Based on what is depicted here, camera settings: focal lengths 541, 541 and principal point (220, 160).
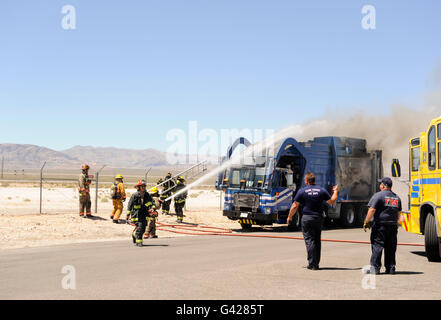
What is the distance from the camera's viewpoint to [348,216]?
2389cm

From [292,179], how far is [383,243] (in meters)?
11.5

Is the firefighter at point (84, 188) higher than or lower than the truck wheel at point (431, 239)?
higher

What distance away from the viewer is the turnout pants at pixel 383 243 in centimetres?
984

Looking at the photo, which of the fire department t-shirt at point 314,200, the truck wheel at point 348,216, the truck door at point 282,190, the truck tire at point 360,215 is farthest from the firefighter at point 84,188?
the truck tire at point 360,215

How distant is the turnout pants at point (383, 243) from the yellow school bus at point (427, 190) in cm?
166

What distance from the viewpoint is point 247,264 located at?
11086 mm

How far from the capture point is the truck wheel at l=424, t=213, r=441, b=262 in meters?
11.3

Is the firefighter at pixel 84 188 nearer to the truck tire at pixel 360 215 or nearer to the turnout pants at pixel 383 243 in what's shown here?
the truck tire at pixel 360 215

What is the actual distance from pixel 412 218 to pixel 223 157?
35.0 feet

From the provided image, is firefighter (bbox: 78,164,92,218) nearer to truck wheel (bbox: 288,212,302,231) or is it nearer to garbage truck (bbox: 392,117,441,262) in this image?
truck wheel (bbox: 288,212,302,231)

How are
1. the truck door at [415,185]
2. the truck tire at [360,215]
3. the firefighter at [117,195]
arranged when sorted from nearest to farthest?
1. the truck door at [415,185]
2. the firefighter at [117,195]
3. the truck tire at [360,215]

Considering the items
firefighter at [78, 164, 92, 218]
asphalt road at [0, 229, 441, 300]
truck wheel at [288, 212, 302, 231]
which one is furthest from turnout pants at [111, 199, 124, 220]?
truck wheel at [288, 212, 302, 231]

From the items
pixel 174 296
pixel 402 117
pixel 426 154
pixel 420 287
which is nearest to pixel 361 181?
pixel 402 117

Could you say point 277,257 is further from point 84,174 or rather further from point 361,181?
point 361,181
